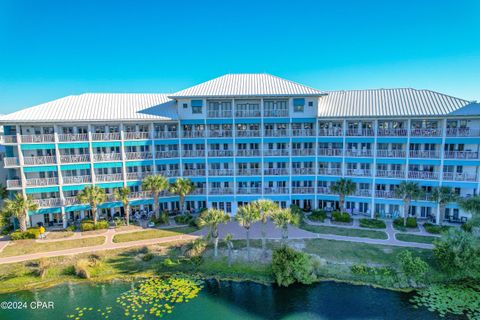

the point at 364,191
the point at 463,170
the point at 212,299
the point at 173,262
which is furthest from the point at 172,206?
the point at 463,170

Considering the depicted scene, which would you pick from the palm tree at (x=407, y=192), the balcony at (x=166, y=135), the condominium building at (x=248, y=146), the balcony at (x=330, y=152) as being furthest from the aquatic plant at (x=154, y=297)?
the palm tree at (x=407, y=192)

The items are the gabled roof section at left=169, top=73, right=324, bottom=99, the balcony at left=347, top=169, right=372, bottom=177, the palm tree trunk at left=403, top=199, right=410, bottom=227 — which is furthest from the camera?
the balcony at left=347, top=169, right=372, bottom=177

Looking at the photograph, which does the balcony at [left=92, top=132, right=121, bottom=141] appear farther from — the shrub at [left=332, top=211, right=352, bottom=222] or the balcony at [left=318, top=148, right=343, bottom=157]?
the shrub at [left=332, top=211, right=352, bottom=222]

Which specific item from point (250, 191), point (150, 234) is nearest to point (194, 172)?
point (250, 191)

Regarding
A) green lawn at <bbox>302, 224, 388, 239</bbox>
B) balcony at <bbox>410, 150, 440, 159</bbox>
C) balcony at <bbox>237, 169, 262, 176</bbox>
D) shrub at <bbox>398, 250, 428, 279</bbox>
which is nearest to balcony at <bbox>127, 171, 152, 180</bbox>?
balcony at <bbox>237, 169, 262, 176</bbox>

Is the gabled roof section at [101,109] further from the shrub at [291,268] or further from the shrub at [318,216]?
the shrub at [291,268]

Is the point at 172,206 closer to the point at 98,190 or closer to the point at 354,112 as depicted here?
the point at 98,190
